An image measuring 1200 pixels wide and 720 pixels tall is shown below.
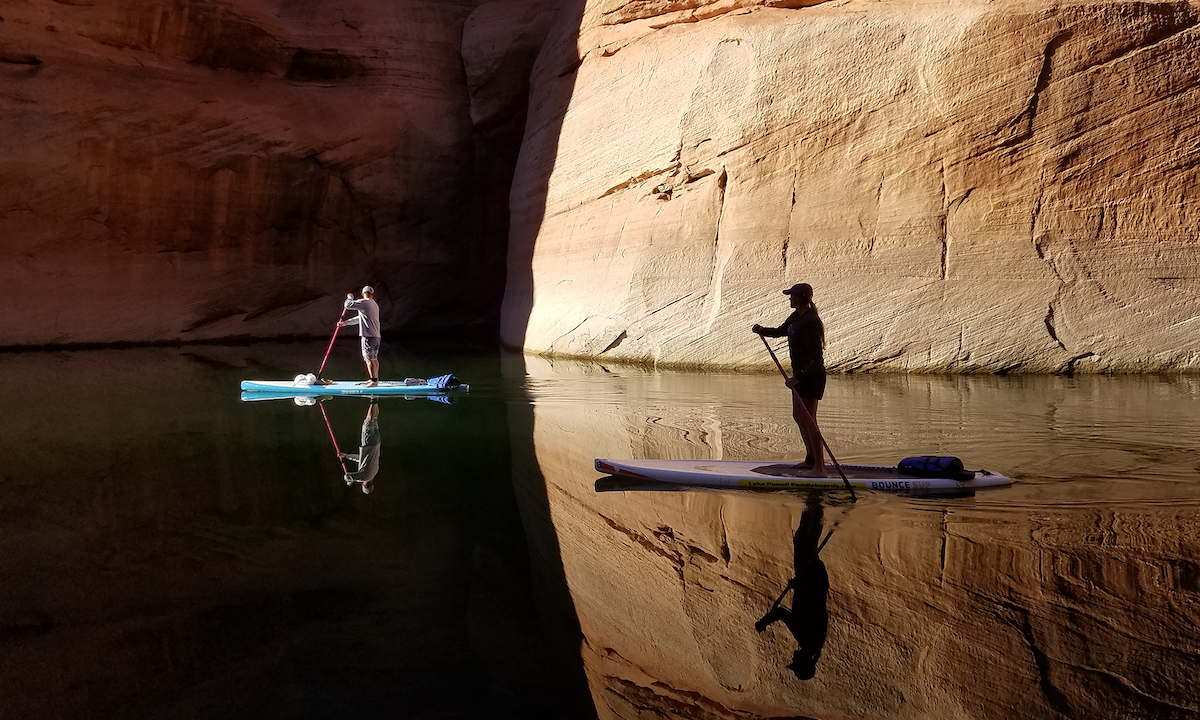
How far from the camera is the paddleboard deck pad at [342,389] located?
39.6 ft

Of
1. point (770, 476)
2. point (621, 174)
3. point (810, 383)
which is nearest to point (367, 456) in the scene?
point (770, 476)

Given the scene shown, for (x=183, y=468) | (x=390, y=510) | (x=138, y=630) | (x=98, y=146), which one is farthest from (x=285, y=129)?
(x=138, y=630)

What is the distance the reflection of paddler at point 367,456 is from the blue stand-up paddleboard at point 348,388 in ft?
6.18

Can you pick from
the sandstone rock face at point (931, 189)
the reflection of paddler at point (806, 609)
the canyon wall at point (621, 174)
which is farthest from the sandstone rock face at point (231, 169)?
the reflection of paddler at point (806, 609)

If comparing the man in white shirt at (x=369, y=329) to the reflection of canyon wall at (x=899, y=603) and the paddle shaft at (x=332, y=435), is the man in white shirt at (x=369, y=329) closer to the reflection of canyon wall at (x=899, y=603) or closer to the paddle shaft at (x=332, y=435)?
the paddle shaft at (x=332, y=435)

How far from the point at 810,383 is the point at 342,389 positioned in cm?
712

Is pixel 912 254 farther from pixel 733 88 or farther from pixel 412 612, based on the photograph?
pixel 412 612

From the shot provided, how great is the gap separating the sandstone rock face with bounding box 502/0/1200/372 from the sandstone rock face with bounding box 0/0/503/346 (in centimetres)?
1012

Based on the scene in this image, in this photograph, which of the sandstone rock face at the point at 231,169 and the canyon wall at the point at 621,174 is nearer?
the canyon wall at the point at 621,174

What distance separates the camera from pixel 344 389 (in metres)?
12.3

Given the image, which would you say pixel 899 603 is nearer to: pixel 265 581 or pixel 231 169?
pixel 265 581

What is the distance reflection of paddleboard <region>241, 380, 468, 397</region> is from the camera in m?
12.1

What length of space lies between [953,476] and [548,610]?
300 cm

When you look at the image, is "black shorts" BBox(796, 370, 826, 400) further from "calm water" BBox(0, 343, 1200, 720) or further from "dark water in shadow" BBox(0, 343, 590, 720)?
"dark water in shadow" BBox(0, 343, 590, 720)
